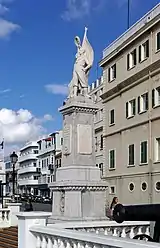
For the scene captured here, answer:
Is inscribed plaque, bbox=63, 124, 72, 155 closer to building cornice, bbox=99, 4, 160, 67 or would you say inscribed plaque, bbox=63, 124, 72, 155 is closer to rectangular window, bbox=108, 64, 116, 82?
building cornice, bbox=99, 4, 160, 67

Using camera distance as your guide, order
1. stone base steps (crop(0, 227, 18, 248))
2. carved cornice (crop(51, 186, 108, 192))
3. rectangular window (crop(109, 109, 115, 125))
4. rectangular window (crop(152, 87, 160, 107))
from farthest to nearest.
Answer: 1. rectangular window (crop(109, 109, 115, 125))
2. rectangular window (crop(152, 87, 160, 107))
3. carved cornice (crop(51, 186, 108, 192))
4. stone base steps (crop(0, 227, 18, 248))

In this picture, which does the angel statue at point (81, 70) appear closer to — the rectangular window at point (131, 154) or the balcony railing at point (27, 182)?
the rectangular window at point (131, 154)

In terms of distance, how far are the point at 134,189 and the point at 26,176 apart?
333ft

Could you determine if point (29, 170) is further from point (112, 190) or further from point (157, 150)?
point (157, 150)

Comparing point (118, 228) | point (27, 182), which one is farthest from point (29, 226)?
point (27, 182)

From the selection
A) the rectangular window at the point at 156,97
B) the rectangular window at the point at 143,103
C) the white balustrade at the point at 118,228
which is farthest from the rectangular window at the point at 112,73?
the white balustrade at the point at 118,228

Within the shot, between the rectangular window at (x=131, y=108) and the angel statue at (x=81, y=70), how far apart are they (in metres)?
21.6

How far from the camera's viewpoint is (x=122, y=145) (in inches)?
1588

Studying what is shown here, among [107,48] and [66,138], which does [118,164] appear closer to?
[107,48]

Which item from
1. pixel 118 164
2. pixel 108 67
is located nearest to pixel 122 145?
pixel 118 164

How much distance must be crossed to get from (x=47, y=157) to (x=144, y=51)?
260 feet

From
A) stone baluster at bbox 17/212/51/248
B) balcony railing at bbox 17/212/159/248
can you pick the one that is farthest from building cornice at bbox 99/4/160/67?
stone baluster at bbox 17/212/51/248

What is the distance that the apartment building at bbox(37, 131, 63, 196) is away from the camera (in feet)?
340

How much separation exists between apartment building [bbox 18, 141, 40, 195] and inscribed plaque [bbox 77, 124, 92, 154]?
356ft
